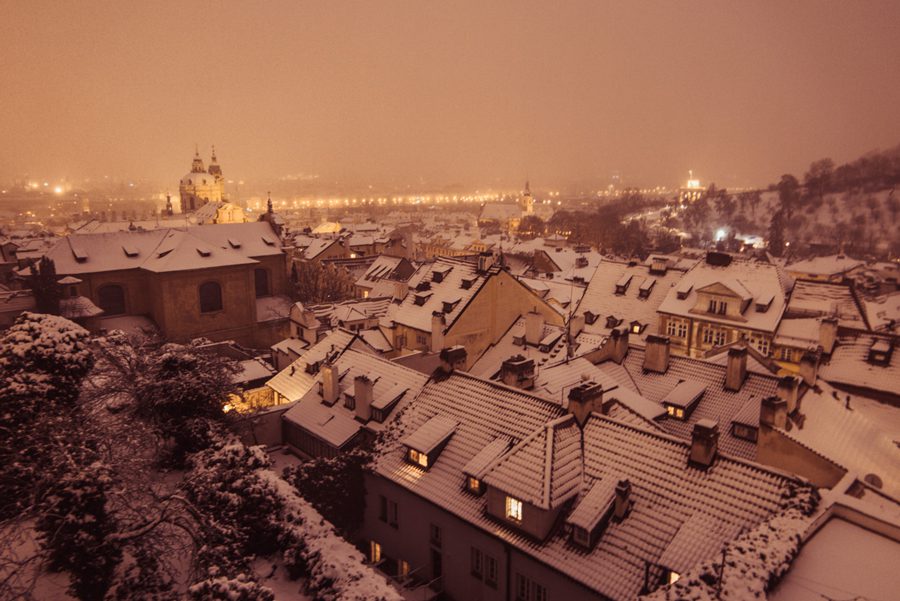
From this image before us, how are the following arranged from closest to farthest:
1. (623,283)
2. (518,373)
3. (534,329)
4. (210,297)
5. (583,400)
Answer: (583,400) < (518,373) < (534,329) < (623,283) < (210,297)

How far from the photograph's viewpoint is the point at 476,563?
56.6ft

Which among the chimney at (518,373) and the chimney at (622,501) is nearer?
the chimney at (622,501)

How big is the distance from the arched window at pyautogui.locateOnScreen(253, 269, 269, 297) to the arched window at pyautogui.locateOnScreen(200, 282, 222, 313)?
718cm

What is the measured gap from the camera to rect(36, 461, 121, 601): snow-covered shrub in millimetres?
13539

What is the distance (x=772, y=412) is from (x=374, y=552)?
14.8 m

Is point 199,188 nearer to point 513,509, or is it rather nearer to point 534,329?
point 534,329

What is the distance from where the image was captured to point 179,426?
21812mm

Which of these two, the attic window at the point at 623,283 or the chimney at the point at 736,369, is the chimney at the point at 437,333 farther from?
the attic window at the point at 623,283

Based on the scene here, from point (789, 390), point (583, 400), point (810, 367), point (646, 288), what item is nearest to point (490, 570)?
point (583, 400)

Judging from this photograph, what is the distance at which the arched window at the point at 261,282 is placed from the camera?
57250 millimetres

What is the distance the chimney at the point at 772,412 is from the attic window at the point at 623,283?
2710 centimetres

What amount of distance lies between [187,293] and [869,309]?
59.9m

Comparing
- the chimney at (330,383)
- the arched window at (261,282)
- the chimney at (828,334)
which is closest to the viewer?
the chimney at (330,383)

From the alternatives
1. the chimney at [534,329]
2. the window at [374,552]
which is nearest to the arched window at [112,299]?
the chimney at [534,329]
